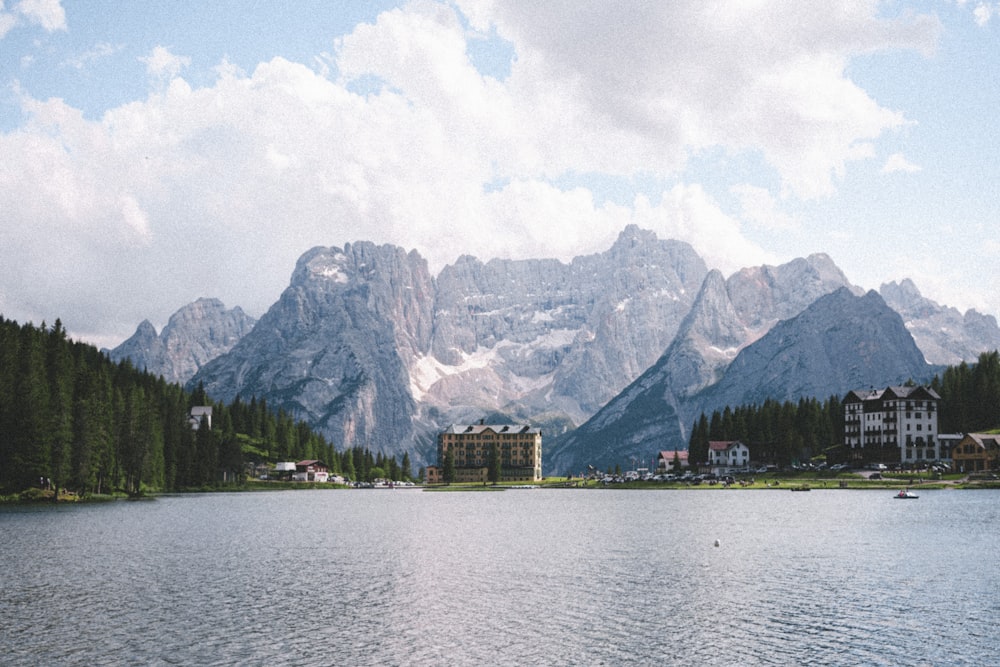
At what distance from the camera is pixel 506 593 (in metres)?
68.0

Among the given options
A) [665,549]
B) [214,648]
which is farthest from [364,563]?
[214,648]

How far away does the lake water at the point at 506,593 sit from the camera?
162 feet

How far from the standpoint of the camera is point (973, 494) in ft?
594

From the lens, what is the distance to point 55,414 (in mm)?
161875

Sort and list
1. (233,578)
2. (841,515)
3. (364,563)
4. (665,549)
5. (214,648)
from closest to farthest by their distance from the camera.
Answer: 1. (214,648)
2. (233,578)
3. (364,563)
4. (665,549)
5. (841,515)

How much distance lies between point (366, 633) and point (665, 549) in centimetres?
4859

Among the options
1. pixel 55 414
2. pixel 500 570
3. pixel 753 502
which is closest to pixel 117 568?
pixel 500 570

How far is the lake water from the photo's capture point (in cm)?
4941

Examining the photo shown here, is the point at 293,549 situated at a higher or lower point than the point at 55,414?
lower

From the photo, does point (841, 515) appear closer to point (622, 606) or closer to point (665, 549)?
point (665, 549)

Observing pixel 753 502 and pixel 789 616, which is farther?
pixel 753 502

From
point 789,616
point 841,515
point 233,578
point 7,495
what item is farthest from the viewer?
point 7,495

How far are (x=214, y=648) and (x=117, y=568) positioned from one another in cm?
3478

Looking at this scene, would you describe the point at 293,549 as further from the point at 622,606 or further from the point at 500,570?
the point at 622,606
